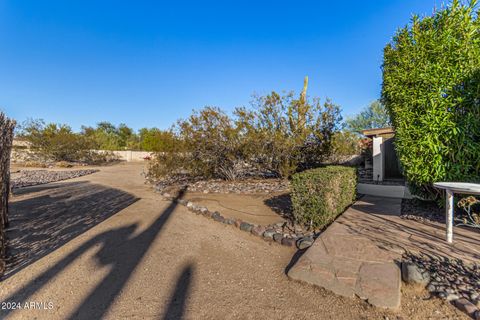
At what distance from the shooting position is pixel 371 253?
266cm

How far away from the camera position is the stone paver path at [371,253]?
6.94 ft

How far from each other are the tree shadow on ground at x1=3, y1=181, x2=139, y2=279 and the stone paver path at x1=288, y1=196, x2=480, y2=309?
3.66 meters

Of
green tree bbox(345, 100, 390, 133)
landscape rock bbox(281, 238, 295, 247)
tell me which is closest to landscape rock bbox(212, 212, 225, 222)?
landscape rock bbox(281, 238, 295, 247)

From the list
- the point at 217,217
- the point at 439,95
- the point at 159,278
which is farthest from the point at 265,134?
the point at 159,278

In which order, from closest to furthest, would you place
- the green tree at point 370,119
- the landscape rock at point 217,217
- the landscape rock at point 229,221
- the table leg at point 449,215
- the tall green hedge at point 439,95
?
1. the table leg at point 449,215
2. the tall green hedge at point 439,95
3. the landscape rock at point 229,221
4. the landscape rock at point 217,217
5. the green tree at point 370,119

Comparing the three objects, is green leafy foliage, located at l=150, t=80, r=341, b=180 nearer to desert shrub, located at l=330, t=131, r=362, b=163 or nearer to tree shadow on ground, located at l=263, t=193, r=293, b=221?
desert shrub, located at l=330, t=131, r=362, b=163

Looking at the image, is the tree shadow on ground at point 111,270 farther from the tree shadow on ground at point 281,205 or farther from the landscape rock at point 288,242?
the tree shadow on ground at point 281,205

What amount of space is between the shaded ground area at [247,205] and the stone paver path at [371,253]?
4.56 ft

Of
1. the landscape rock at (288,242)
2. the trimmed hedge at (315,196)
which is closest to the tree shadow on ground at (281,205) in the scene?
the trimmed hedge at (315,196)

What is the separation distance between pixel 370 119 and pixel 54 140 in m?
35.4

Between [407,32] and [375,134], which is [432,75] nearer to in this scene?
[407,32]

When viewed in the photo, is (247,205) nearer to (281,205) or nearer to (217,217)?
(281,205)

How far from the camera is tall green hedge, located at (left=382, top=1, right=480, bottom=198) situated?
339cm

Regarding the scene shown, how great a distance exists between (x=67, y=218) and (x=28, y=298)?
9.40 feet
